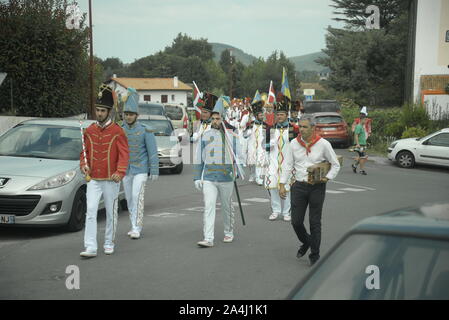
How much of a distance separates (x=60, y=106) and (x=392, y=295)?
21.4 m

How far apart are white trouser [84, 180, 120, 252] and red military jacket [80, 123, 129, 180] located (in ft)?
0.40

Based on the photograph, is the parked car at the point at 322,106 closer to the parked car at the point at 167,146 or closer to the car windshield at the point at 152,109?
the car windshield at the point at 152,109

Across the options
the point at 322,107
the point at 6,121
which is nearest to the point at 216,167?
the point at 6,121

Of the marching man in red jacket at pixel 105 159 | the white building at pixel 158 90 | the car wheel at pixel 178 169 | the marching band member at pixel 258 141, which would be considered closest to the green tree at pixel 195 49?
the white building at pixel 158 90

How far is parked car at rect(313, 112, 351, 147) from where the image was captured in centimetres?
2841

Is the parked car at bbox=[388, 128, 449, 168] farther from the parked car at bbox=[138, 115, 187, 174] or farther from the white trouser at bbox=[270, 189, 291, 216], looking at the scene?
the white trouser at bbox=[270, 189, 291, 216]

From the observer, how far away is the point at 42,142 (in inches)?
405

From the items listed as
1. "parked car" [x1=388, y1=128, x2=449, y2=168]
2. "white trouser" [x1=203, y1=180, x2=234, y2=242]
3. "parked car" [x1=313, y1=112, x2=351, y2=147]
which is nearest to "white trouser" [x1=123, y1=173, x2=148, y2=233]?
"white trouser" [x1=203, y1=180, x2=234, y2=242]

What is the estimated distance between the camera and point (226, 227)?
8906 mm

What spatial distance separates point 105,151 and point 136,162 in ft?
4.12

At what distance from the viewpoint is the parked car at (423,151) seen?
20.5 metres

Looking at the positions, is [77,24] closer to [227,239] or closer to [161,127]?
[161,127]

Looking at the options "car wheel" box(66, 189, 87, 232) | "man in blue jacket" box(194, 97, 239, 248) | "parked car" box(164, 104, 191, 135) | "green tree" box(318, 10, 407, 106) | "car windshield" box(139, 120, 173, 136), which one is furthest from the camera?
"green tree" box(318, 10, 407, 106)
